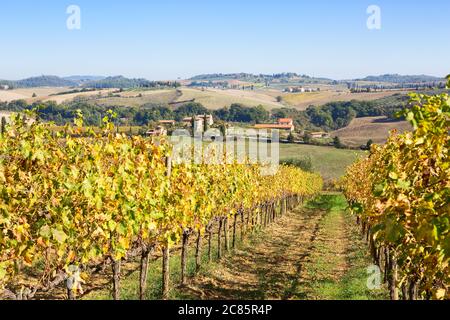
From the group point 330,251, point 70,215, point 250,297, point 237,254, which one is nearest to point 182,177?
point 250,297

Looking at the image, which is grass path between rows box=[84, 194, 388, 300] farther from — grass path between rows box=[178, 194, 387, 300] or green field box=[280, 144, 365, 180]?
green field box=[280, 144, 365, 180]

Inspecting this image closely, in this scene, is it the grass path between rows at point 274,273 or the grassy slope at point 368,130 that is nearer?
the grass path between rows at point 274,273

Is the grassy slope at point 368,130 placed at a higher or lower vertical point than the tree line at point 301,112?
lower

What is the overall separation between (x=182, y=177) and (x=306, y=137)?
286 feet

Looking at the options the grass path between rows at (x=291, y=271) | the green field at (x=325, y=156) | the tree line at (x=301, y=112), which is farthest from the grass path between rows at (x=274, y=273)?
the tree line at (x=301, y=112)

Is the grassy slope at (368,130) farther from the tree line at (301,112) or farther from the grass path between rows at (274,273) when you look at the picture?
the grass path between rows at (274,273)

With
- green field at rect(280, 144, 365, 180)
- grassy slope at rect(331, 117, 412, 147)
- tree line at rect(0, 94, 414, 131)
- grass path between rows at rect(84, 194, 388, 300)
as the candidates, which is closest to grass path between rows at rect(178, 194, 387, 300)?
grass path between rows at rect(84, 194, 388, 300)

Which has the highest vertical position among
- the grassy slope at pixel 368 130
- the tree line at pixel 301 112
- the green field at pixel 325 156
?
the tree line at pixel 301 112

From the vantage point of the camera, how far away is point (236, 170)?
677 inches

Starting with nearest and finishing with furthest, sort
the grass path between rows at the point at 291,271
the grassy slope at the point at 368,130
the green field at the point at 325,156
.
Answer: the grass path between rows at the point at 291,271, the green field at the point at 325,156, the grassy slope at the point at 368,130

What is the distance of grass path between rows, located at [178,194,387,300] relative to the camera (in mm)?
12594

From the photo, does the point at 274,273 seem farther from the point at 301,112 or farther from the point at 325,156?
the point at 301,112

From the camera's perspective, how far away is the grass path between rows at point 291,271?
1259 cm
